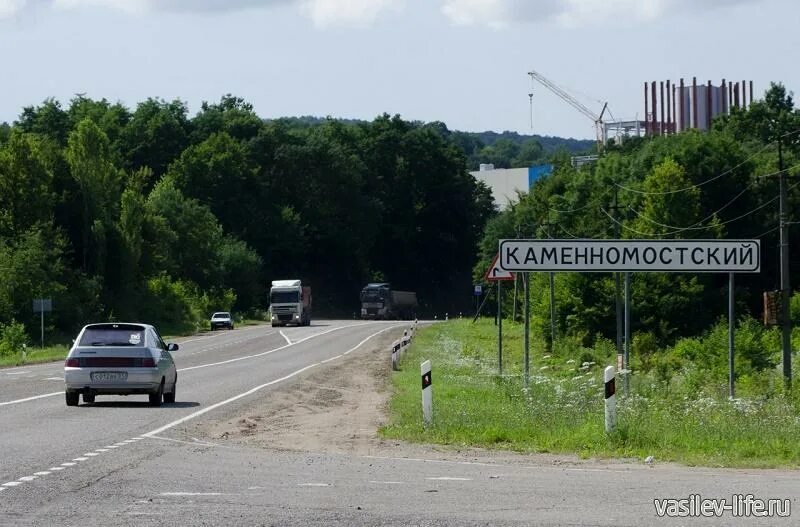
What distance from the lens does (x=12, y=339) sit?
2419 inches

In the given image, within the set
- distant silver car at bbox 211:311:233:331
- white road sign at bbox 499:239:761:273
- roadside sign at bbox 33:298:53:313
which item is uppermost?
white road sign at bbox 499:239:761:273

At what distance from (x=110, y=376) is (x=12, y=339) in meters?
38.8

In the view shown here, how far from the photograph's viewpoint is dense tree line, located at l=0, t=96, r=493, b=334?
81500 mm

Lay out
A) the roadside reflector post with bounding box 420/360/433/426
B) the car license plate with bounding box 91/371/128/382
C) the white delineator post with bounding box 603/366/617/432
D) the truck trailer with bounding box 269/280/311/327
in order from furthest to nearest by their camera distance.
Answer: the truck trailer with bounding box 269/280/311/327 → the car license plate with bounding box 91/371/128/382 → the roadside reflector post with bounding box 420/360/433/426 → the white delineator post with bounding box 603/366/617/432

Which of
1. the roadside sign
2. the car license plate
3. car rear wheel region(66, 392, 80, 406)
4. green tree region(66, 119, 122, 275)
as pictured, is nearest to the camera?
the car license plate

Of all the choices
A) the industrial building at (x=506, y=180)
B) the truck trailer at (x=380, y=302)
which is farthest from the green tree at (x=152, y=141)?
the industrial building at (x=506, y=180)

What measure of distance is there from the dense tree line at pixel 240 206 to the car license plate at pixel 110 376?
53.2m

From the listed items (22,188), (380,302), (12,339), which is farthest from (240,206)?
(12,339)

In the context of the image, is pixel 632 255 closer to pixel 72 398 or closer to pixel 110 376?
pixel 110 376

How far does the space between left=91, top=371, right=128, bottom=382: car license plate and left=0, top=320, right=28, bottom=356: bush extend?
119ft

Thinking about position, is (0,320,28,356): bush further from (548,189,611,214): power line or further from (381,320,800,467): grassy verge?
(548,189,611,214): power line

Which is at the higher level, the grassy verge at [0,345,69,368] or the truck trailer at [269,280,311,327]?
the truck trailer at [269,280,311,327]

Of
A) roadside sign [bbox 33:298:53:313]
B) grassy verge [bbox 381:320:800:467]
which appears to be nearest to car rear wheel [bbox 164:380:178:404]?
grassy verge [bbox 381:320:800:467]

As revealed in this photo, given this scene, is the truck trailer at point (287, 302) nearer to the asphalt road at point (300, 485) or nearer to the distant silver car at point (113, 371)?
the distant silver car at point (113, 371)
